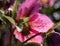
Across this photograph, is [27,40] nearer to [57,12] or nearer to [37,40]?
[37,40]

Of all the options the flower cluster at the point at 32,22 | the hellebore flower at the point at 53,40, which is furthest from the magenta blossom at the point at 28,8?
the hellebore flower at the point at 53,40

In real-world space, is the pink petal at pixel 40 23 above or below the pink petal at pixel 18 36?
above

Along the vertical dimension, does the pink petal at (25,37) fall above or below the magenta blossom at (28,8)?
below

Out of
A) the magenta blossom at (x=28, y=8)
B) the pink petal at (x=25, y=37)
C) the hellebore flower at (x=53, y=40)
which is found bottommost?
the pink petal at (x=25, y=37)

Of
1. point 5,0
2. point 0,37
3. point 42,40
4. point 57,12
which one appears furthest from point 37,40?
point 57,12

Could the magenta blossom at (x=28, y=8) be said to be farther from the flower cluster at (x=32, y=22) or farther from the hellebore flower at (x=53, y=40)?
the hellebore flower at (x=53, y=40)

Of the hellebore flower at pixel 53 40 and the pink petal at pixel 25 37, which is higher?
the hellebore flower at pixel 53 40

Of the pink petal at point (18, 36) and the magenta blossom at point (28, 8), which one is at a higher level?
the magenta blossom at point (28, 8)

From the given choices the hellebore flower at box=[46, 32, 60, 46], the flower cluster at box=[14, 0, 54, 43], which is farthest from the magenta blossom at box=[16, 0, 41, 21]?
the hellebore flower at box=[46, 32, 60, 46]
